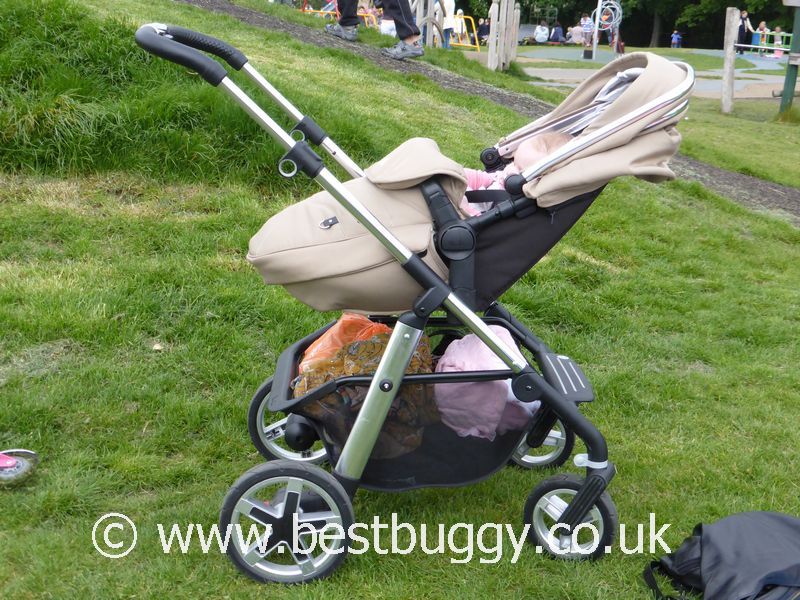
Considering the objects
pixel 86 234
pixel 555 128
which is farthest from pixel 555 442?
pixel 86 234

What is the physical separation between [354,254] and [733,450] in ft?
6.87

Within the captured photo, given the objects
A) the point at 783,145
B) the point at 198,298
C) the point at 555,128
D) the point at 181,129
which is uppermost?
the point at 555,128

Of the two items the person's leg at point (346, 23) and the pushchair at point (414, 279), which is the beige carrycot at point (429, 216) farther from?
the person's leg at point (346, 23)

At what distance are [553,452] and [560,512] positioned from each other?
62 centimetres

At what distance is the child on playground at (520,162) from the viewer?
3049 mm

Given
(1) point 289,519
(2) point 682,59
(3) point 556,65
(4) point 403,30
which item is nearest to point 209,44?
(1) point 289,519

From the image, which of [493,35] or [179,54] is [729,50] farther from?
[179,54]

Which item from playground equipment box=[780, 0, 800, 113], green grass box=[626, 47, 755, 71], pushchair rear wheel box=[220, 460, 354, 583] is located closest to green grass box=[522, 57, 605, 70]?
green grass box=[626, 47, 755, 71]

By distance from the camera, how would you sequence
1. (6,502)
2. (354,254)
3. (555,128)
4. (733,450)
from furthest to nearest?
1. (733,450)
2. (555,128)
3. (6,502)
4. (354,254)

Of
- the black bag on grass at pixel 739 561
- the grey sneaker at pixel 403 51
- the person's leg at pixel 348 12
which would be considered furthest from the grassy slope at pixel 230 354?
the person's leg at pixel 348 12

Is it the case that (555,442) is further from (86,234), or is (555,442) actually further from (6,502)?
(86,234)

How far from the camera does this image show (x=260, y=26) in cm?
1050

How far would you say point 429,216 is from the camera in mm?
2701

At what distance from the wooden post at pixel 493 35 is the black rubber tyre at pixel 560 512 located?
A: 1091 centimetres
